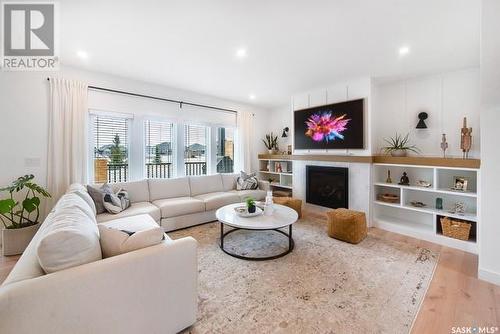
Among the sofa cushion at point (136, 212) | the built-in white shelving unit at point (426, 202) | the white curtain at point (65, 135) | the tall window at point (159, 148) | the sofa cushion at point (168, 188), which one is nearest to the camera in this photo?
the sofa cushion at point (136, 212)

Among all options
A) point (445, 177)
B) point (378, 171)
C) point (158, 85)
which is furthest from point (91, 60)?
point (445, 177)

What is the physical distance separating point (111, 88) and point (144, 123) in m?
0.76

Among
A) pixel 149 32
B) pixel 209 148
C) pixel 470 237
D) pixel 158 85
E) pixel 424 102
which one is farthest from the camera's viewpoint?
pixel 209 148

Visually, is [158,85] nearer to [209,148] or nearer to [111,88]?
[111,88]

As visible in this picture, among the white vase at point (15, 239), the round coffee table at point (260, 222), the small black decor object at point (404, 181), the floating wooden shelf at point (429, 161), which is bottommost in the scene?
the white vase at point (15, 239)

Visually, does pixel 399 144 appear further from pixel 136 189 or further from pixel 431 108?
pixel 136 189

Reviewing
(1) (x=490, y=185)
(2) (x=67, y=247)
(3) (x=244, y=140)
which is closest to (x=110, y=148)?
(3) (x=244, y=140)

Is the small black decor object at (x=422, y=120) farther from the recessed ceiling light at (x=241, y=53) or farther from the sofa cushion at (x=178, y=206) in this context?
the sofa cushion at (x=178, y=206)

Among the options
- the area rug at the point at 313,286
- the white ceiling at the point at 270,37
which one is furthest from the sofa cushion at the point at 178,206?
the white ceiling at the point at 270,37

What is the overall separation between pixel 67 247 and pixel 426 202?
178 inches

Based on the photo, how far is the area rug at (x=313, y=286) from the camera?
1.69 m

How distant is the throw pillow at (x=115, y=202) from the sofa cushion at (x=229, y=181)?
1951mm

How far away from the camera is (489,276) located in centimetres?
220

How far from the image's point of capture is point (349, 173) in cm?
404
